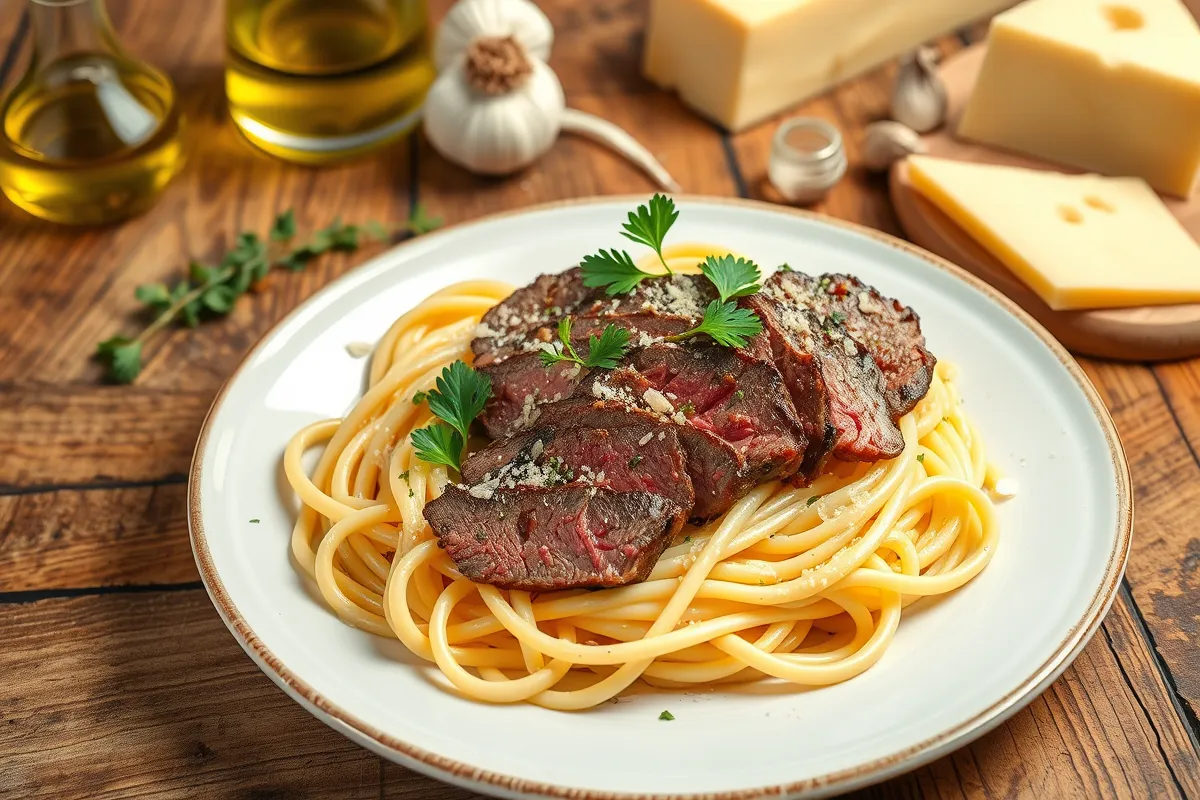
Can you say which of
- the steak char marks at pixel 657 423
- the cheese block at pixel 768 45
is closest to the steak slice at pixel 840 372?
the steak char marks at pixel 657 423

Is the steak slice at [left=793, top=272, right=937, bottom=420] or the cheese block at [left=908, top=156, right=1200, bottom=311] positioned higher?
the steak slice at [left=793, top=272, right=937, bottom=420]

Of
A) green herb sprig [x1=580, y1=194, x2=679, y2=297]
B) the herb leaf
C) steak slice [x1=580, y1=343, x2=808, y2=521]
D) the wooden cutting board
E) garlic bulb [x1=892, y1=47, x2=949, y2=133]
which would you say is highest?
green herb sprig [x1=580, y1=194, x2=679, y2=297]

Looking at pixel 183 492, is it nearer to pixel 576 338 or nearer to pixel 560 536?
pixel 576 338

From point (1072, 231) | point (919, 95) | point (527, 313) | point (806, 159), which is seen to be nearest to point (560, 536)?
point (527, 313)

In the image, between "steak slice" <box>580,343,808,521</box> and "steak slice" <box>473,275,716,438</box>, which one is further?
"steak slice" <box>473,275,716,438</box>

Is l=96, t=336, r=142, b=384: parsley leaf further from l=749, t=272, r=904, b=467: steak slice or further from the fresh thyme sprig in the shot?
l=749, t=272, r=904, b=467: steak slice

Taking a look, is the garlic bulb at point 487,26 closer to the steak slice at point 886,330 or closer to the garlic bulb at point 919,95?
the garlic bulb at point 919,95

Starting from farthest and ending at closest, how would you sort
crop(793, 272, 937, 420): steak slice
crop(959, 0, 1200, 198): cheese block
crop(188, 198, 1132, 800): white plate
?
crop(959, 0, 1200, 198): cheese block → crop(793, 272, 937, 420): steak slice → crop(188, 198, 1132, 800): white plate

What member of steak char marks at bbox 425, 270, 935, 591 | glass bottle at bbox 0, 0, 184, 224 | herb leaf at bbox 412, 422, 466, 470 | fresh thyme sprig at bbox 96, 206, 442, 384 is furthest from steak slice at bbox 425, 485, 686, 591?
glass bottle at bbox 0, 0, 184, 224
